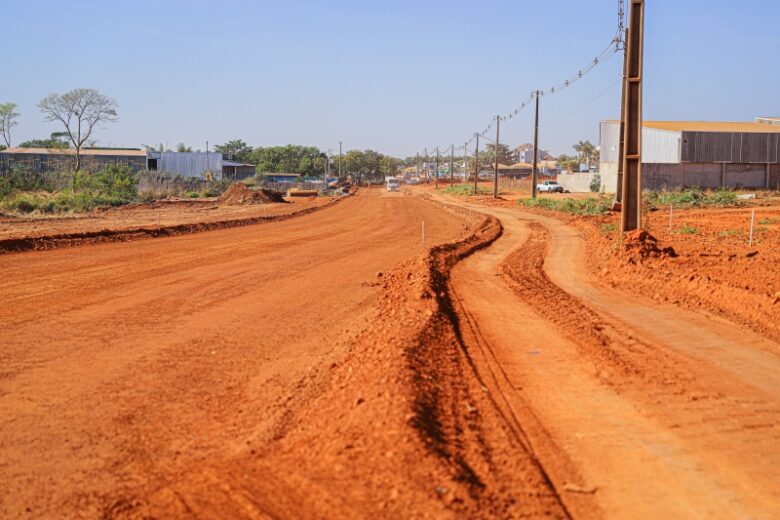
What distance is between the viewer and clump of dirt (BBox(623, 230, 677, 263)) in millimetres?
19672

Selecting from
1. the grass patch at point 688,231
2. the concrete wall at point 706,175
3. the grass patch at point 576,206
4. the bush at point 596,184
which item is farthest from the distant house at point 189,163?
the grass patch at point 688,231

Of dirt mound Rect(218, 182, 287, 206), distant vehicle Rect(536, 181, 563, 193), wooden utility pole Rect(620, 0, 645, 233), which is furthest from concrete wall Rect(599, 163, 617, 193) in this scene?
wooden utility pole Rect(620, 0, 645, 233)

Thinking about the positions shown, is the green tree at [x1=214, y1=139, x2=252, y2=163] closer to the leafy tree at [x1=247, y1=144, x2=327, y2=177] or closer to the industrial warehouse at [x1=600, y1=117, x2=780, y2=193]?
the leafy tree at [x1=247, y1=144, x2=327, y2=177]

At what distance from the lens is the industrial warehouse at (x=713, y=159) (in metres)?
64.1

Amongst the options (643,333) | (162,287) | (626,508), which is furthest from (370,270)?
(626,508)

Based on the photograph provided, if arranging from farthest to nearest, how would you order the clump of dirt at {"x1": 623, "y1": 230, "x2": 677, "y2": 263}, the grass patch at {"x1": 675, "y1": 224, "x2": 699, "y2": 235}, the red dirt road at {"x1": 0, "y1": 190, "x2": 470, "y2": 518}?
the grass patch at {"x1": 675, "y1": 224, "x2": 699, "y2": 235} → the clump of dirt at {"x1": 623, "y1": 230, "x2": 677, "y2": 263} → the red dirt road at {"x1": 0, "y1": 190, "x2": 470, "y2": 518}

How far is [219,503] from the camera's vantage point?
17.3 ft

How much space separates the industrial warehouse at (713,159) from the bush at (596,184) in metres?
11.3

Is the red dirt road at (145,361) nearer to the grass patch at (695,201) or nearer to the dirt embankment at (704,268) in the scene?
the dirt embankment at (704,268)

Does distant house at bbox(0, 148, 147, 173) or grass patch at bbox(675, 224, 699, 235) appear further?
distant house at bbox(0, 148, 147, 173)

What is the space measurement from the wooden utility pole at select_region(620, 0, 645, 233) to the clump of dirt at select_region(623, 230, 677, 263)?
161 centimetres

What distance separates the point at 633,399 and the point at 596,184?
73410 millimetres

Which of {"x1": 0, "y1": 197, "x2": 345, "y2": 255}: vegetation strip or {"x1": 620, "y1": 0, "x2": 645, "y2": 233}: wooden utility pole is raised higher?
{"x1": 620, "y1": 0, "x2": 645, "y2": 233}: wooden utility pole

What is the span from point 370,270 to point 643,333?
8.74m
